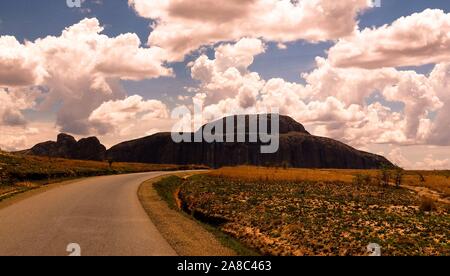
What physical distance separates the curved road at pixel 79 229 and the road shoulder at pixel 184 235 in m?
0.39

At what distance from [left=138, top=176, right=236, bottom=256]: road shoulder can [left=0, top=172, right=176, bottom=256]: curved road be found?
39cm

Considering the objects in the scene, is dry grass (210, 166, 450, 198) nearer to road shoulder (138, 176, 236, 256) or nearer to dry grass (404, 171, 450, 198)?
dry grass (404, 171, 450, 198)

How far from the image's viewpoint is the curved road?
13.5 metres

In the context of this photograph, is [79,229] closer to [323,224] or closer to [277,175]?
[323,224]

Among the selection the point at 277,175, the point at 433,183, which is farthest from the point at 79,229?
the point at 433,183

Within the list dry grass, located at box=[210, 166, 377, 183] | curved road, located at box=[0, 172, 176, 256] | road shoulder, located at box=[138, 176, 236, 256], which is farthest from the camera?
dry grass, located at box=[210, 166, 377, 183]

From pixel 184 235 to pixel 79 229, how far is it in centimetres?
401

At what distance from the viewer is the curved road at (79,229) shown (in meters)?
13.5

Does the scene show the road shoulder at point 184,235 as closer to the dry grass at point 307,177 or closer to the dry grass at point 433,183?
the dry grass at point 307,177

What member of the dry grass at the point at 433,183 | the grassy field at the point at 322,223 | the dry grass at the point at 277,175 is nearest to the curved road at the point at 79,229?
the grassy field at the point at 322,223

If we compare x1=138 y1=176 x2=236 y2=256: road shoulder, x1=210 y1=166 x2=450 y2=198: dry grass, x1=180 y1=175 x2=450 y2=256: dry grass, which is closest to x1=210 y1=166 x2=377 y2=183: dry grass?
x1=210 y1=166 x2=450 y2=198: dry grass
